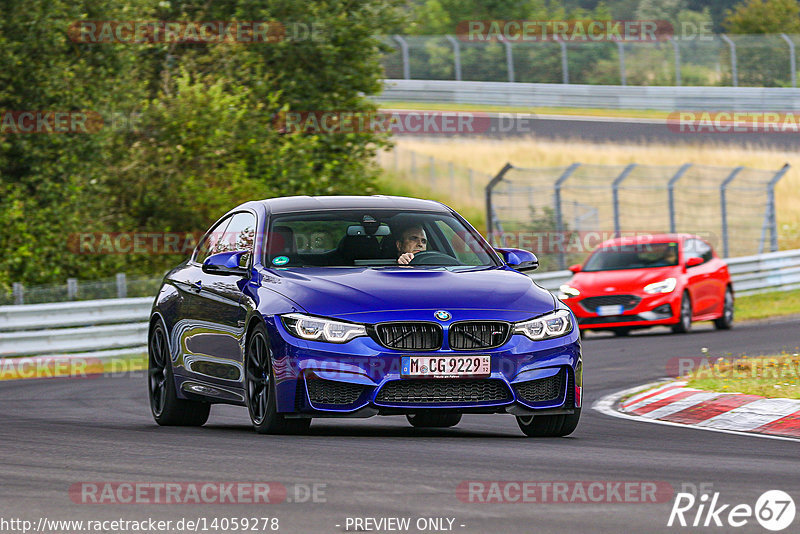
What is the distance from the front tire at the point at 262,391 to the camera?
9586 mm

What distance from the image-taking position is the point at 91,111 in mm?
26547

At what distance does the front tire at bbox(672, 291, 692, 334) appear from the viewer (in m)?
22.8

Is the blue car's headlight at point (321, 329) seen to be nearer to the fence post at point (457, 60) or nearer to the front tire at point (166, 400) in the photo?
the front tire at point (166, 400)

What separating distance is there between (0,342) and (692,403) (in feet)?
37.0

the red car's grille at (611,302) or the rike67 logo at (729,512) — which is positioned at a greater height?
the rike67 logo at (729,512)

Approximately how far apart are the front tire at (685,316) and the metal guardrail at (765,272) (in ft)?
23.1

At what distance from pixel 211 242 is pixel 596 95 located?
41.4 metres

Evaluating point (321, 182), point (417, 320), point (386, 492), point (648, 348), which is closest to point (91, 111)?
point (321, 182)

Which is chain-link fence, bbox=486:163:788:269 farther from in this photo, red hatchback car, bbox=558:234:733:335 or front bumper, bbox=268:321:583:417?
front bumper, bbox=268:321:583:417

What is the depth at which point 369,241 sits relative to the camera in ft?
34.5

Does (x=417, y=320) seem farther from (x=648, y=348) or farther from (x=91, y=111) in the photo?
(x=91, y=111)

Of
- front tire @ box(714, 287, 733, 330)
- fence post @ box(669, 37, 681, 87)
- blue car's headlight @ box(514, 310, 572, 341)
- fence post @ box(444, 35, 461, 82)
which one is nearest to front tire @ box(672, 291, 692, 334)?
front tire @ box(714, 287, 733, 330)

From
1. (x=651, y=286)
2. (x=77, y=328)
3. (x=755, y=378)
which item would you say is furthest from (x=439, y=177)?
(x=755, y=378)

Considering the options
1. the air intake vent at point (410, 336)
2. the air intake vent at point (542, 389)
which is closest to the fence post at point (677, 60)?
the air intake vent at point (542, 389)
